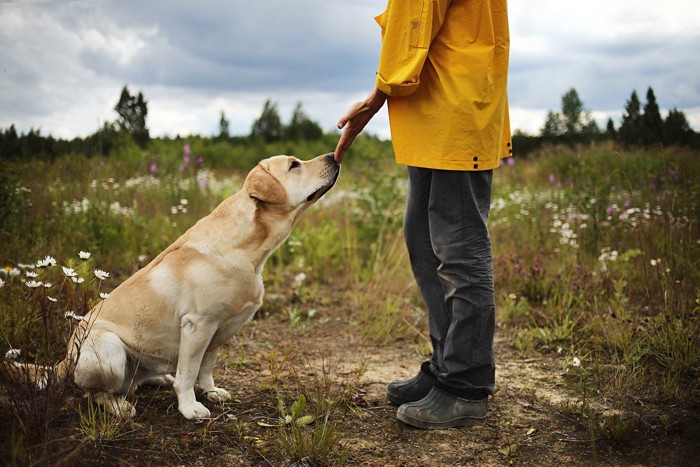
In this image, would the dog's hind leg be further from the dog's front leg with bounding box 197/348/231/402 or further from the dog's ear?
the dog's ear

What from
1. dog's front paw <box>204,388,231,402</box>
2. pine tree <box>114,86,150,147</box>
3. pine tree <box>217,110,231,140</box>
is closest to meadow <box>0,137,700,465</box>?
dog's front paw <box>204,388,231,402</box>

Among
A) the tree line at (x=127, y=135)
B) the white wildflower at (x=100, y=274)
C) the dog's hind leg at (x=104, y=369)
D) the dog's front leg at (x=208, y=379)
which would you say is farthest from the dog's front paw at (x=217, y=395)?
the tree line at (x=127, y=135)

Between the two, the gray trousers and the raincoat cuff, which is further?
the gray trousers

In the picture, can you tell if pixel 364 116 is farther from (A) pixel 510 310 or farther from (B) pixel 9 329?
(A) pixel 510 310

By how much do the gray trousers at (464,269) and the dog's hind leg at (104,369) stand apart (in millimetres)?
1678

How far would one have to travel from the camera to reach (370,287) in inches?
228

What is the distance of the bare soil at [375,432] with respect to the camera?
269cm

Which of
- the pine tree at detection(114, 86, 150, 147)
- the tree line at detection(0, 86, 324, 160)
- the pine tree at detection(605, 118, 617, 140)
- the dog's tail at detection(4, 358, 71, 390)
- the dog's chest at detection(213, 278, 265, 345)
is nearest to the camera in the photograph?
the dog's tail at detection(4, 358, 71, 390)

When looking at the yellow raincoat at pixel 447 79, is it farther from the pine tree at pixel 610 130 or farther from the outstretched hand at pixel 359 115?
the pine tree at pixel 610 130

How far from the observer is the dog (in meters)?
2.98

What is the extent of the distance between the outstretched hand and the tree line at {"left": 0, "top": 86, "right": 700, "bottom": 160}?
2.16 metres

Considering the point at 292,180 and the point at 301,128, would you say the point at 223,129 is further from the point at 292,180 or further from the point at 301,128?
the point at 292,180

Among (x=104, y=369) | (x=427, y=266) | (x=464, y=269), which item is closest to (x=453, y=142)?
(x=464, y=269)

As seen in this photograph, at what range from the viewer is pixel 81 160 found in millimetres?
8555
